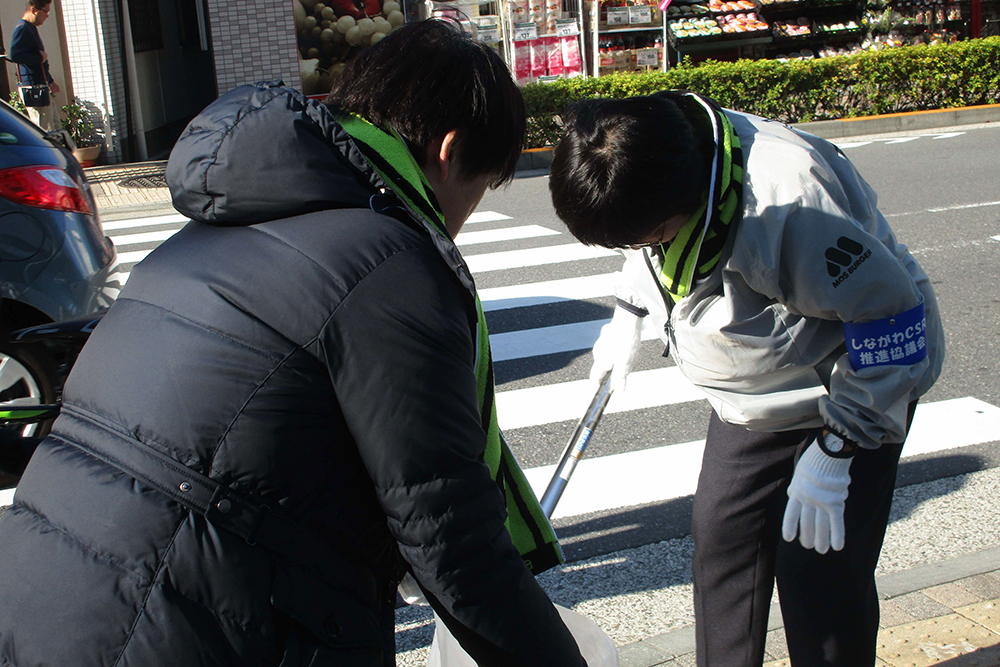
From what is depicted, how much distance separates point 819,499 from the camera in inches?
77.9

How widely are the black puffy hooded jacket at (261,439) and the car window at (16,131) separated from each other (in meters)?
3.13

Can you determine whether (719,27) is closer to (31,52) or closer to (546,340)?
(31,52)

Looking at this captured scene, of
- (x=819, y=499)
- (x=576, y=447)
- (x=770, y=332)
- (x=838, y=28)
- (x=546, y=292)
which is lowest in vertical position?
(x=546, y=292)

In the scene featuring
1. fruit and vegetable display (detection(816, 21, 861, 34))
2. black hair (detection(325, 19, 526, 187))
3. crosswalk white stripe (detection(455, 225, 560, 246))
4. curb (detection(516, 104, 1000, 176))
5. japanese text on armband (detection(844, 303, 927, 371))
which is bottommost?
crosswalk white stripe (detection(455, 225, 560, 246))

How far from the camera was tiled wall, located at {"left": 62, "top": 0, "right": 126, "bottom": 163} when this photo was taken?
1231 cm

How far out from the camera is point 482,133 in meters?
1.35

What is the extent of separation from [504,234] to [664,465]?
467 cm

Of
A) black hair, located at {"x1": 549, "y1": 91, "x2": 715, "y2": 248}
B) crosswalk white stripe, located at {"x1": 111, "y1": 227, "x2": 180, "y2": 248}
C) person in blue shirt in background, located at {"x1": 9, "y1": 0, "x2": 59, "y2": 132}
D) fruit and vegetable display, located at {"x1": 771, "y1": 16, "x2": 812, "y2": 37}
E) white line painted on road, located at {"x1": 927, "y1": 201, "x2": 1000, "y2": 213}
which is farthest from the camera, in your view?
fruit and vegetable display, located at {"x1": 771, "y1": 16, "x2": 812, "y2": 37}

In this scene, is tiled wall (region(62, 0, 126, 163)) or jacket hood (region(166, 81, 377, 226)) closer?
jacket hood (region(166, 81, 377, 226))

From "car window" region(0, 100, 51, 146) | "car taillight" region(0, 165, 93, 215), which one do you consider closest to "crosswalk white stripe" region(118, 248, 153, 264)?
"car window" region(0, 100, 51, 146)

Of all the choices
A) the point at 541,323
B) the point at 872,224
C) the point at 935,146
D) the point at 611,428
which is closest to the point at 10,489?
the point at 611,428

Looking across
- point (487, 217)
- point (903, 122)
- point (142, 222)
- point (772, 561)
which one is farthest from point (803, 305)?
point (903, 122)

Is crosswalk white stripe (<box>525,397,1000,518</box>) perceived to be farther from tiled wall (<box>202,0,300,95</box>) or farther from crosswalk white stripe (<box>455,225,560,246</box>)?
tiled wall (<box>202,0,300,95</box>)

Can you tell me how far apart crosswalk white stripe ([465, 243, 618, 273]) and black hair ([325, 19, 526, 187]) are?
5692 mm
